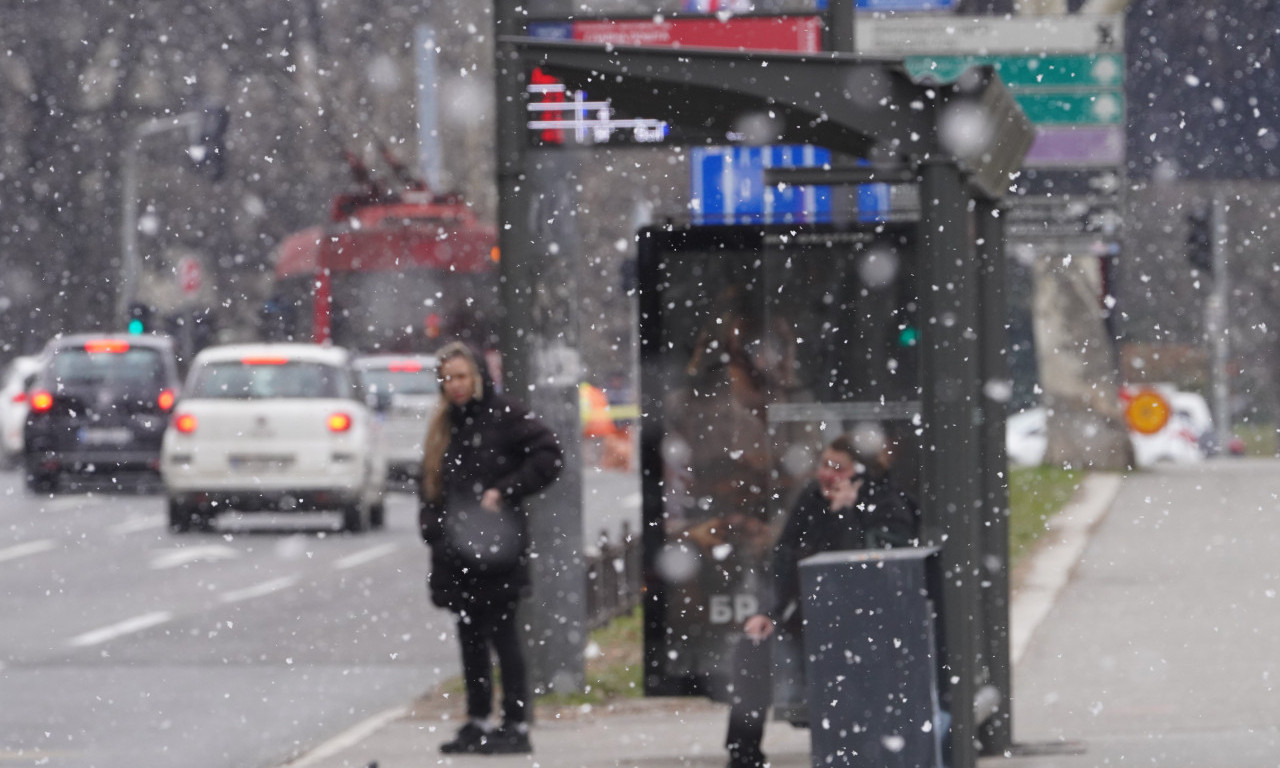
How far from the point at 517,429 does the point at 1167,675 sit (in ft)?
11.3

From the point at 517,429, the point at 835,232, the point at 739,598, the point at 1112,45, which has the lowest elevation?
the point at 739,598

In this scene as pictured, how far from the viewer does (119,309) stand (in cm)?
4916

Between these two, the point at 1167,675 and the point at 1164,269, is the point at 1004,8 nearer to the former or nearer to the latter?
the point at 1167,675

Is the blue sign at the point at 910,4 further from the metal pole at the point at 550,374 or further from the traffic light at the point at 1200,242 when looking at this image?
the traffic light at the point at 1200,242

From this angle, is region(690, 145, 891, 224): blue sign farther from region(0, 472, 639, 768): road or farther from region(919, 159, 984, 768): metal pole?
region(919, 159, 984, 768): metal pole

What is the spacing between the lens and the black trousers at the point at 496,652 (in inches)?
381

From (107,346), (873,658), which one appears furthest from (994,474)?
(107,346)

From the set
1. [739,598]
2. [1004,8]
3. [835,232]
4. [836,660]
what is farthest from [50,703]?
[1004,8]

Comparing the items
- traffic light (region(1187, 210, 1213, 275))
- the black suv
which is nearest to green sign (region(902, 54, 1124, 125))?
the black suv

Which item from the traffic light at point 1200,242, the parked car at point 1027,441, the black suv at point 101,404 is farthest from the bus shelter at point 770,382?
the parked car at point 1027,441

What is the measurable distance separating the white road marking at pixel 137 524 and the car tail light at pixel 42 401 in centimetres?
316

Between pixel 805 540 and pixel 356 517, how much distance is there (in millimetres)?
15751

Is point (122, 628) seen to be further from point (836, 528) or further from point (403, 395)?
point (403, 395)

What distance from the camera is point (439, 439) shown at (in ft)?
31.9
